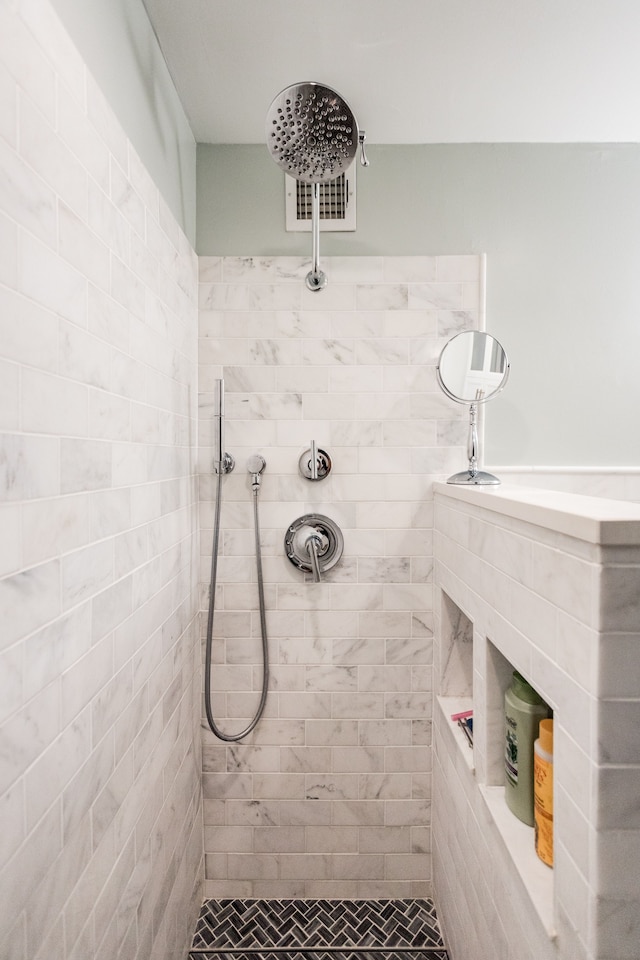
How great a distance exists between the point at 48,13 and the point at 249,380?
1.07m

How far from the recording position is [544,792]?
3.13ft

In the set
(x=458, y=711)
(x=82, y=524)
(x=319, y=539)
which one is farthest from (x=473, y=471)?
(x=82, y=524)

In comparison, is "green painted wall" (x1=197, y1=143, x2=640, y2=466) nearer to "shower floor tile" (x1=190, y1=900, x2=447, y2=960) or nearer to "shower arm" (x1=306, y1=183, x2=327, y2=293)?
"shower arm" (x1=306, y1=183, x2=327, y2=293)

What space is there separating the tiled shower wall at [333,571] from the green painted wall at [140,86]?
1.02ft

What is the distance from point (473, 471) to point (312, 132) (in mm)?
961

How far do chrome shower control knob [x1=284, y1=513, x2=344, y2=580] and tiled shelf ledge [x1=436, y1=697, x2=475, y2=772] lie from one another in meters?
0.53

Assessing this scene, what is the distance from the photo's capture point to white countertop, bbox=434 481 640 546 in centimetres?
67

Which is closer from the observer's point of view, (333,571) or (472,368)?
(472,368)

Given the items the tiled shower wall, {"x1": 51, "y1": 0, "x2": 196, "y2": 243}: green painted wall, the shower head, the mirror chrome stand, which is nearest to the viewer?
{"x1": 51, "y1": 0, "x2": 196, "y2": 243}: green painted wall

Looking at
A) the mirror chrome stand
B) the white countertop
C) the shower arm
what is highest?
the shower arm

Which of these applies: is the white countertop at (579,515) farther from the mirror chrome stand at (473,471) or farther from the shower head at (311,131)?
the shower head at (311,131)

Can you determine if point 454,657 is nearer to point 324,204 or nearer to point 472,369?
point 472,369

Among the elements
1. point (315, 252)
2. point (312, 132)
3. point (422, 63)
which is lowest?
point (315, 252)

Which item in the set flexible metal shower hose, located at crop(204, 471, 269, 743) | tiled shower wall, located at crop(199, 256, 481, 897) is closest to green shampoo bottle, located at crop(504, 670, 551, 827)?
tiled shower wall, located at crop(199, 256, 481, 897)
